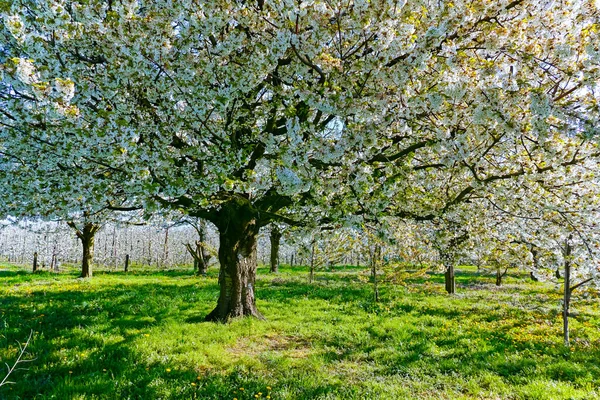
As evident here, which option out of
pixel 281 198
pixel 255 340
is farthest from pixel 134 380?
pixel 281 198

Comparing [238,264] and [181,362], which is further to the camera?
[238,264]

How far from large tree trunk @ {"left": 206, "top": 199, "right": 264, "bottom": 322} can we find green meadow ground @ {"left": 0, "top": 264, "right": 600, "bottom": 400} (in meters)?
0.60

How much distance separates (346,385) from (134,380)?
392 cm

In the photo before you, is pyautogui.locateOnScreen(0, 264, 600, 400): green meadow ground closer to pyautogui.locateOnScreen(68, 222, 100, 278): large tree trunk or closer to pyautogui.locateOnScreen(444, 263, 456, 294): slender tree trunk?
pyautogui.locateOnScreen(444, 263, 456, 294): slender tree trunk

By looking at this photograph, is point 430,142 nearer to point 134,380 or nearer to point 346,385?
point 346,385

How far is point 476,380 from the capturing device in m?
7.79

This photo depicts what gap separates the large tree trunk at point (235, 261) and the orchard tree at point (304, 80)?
348cm

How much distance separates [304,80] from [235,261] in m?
6.17

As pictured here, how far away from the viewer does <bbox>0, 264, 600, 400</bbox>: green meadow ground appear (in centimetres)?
664

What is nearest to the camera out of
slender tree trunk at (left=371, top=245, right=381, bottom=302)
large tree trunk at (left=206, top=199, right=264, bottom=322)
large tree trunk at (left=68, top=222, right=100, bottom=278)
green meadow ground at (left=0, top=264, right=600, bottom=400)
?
green meadow ground at (left=0, top=264, right=600, bottom=400)

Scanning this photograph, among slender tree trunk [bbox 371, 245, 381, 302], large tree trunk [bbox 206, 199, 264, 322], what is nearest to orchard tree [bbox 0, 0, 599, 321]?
large tree trunk [bbox 206, 199, 264, 322]

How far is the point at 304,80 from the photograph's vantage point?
6.82 metres

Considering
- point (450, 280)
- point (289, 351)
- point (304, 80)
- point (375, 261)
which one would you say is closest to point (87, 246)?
point (375, 261)

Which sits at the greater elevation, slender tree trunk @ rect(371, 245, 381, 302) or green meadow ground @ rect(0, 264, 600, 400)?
slender tree trunk @ rect(371, 245, 381, 302)
